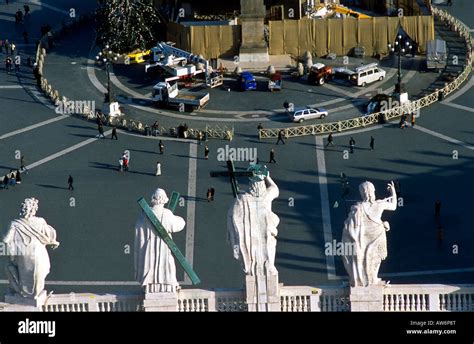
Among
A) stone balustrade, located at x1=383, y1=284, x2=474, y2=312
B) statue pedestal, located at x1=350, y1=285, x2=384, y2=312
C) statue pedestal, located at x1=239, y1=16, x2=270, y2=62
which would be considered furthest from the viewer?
statue pedestal, located at x1=239, y1=16, x2=270, y2=62

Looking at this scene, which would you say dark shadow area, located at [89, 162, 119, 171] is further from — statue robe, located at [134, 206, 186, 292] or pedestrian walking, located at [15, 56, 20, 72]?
statue robe, located at [134, 206, 186, 292]

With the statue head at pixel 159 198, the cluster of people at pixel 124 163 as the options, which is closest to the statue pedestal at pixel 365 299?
the statue head at pixel 159 198

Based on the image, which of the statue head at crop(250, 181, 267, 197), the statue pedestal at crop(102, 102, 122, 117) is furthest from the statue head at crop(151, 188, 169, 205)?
the statue pedestal at crop(102, 102, 122, 117)

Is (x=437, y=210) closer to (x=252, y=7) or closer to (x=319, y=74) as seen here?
(x=319, y=74)

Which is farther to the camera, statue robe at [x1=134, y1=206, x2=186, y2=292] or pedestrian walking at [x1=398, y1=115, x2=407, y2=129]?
pedestrian walking at [x1=398, y1=115, x2=407, y2=129]

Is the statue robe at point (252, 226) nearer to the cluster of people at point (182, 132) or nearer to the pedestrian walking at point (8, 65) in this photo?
the cluster of people at point (182, 132)

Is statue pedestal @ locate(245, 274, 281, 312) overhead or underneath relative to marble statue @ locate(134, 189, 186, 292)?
underneath
